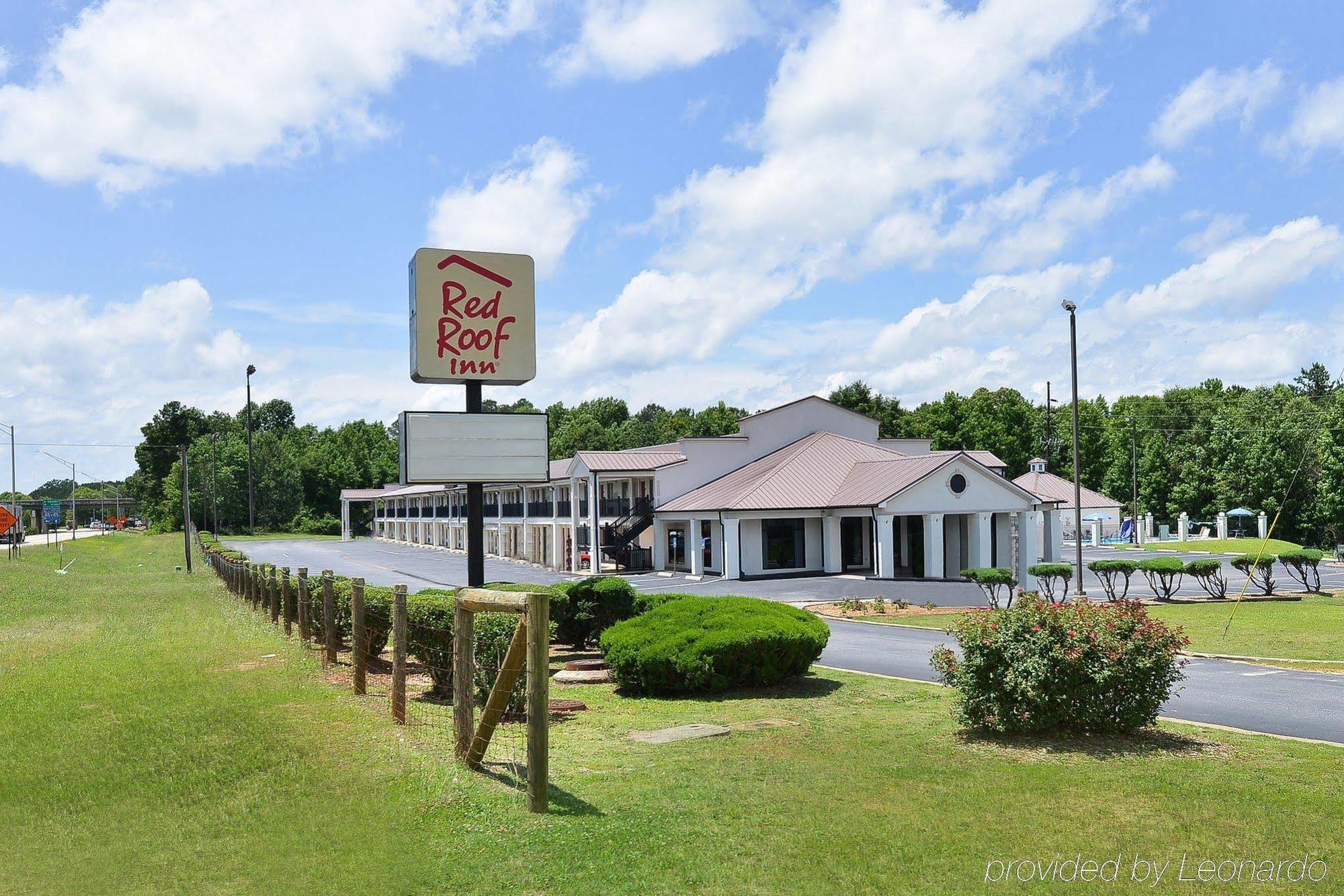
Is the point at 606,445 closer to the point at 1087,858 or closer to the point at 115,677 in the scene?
the point at 115,677

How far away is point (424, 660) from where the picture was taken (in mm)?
13680

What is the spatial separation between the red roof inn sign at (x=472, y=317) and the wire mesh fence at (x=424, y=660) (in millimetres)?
3797

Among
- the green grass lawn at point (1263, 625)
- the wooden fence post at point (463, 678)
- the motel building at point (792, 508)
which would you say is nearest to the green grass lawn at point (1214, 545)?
the motel building at point (792, 508)

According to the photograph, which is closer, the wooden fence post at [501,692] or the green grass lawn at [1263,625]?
the wooden fence post at [501,692]

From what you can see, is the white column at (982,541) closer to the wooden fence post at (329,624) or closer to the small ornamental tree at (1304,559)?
the small ornamental tree at (1304,559)

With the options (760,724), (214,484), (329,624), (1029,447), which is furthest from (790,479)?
(214,484)

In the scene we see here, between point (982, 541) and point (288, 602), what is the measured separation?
1194 inches

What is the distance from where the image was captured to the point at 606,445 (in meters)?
111

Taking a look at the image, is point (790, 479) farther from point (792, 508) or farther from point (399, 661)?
point (399, 661)

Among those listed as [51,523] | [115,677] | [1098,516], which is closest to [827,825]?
[115,677]

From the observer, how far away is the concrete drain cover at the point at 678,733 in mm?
10469

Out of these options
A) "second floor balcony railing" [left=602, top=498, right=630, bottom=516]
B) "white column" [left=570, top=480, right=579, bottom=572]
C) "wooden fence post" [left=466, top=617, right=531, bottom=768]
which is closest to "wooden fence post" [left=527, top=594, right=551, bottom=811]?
"wooden fence post" [left=466, top=617, right=531, bottom=768]

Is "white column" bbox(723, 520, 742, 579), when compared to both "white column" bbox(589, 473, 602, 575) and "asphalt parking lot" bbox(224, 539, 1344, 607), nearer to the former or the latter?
"asphalt parking lot" bbox(224, 539, 1344, 607)

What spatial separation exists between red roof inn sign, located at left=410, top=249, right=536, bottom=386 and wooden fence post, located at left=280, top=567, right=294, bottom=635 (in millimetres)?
6118
